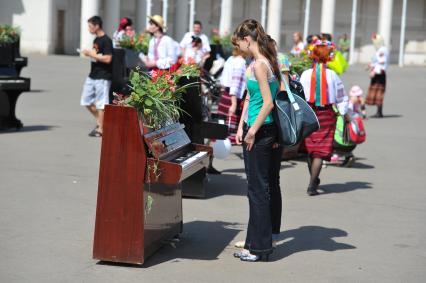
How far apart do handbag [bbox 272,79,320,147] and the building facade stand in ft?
143

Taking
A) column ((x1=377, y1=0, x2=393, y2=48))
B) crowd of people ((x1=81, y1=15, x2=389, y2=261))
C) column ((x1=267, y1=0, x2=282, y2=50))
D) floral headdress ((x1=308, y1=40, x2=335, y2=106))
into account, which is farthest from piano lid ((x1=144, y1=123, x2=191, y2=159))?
column ((x1=377, y1=0, x2=393, y2=48))

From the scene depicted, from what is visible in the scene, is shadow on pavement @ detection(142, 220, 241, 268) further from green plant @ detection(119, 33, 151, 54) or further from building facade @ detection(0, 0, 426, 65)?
building facade @ detection(0, 0, 426, 65)

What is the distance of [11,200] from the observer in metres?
8.91

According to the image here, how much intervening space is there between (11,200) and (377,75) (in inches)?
569

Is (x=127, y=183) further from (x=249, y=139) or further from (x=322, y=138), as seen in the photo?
(x=322, y=138)

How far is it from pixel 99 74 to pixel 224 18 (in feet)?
154

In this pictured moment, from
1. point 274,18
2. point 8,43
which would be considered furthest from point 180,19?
point 8,43

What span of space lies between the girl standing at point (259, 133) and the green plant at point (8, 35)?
9.31m

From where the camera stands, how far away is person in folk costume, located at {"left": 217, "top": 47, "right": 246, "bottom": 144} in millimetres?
11875

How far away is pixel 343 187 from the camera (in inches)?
436

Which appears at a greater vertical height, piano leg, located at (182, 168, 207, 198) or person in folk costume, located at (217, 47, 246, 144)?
person in folk costume, located at (217, 47, 246, 144)

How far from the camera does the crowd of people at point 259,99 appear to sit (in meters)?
6.77

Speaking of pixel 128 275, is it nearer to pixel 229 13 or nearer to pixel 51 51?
pixel 51 51

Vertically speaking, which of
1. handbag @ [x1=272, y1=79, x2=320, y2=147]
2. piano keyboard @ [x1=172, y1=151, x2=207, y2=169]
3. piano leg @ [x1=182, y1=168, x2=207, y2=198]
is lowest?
piano leg @ [x1=182, y1=168, x2=207, y2=198]
